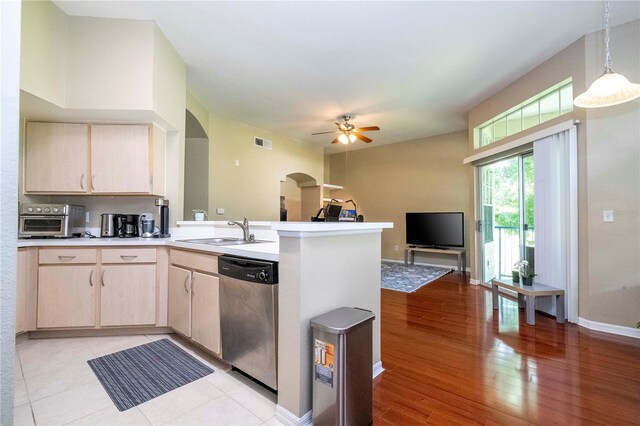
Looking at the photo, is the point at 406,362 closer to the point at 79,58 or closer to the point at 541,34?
the point at 541,34

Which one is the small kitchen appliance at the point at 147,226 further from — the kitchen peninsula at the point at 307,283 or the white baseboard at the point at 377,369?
the white baseboard at the point at 377,369

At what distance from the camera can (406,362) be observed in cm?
213

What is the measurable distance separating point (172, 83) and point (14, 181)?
3.05m

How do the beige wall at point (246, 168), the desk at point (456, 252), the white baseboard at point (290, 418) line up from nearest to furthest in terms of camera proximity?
the white baseboard at point (290, 418)
the beige wall at point (246, 168)
the desk at point (456, 252)

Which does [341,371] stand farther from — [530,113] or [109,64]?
[530,113]

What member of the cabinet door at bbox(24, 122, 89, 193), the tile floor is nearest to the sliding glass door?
the tile floor

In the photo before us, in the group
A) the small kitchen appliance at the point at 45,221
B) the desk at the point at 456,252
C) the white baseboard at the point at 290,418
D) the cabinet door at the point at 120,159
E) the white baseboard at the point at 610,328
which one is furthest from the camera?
the desk at the point at 456,252

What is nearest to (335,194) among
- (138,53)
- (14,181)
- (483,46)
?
(483,46)

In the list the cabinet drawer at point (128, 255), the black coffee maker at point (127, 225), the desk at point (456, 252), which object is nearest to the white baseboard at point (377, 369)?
the cabinet drawer at point (128, 255)

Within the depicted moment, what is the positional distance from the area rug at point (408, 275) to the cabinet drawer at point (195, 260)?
3150 millimetres

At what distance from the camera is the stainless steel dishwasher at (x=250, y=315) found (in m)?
1.59

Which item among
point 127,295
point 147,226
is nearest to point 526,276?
point 127,295

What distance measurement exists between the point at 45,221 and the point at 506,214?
235 inches

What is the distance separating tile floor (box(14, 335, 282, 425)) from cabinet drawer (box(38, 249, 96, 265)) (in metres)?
0.78
